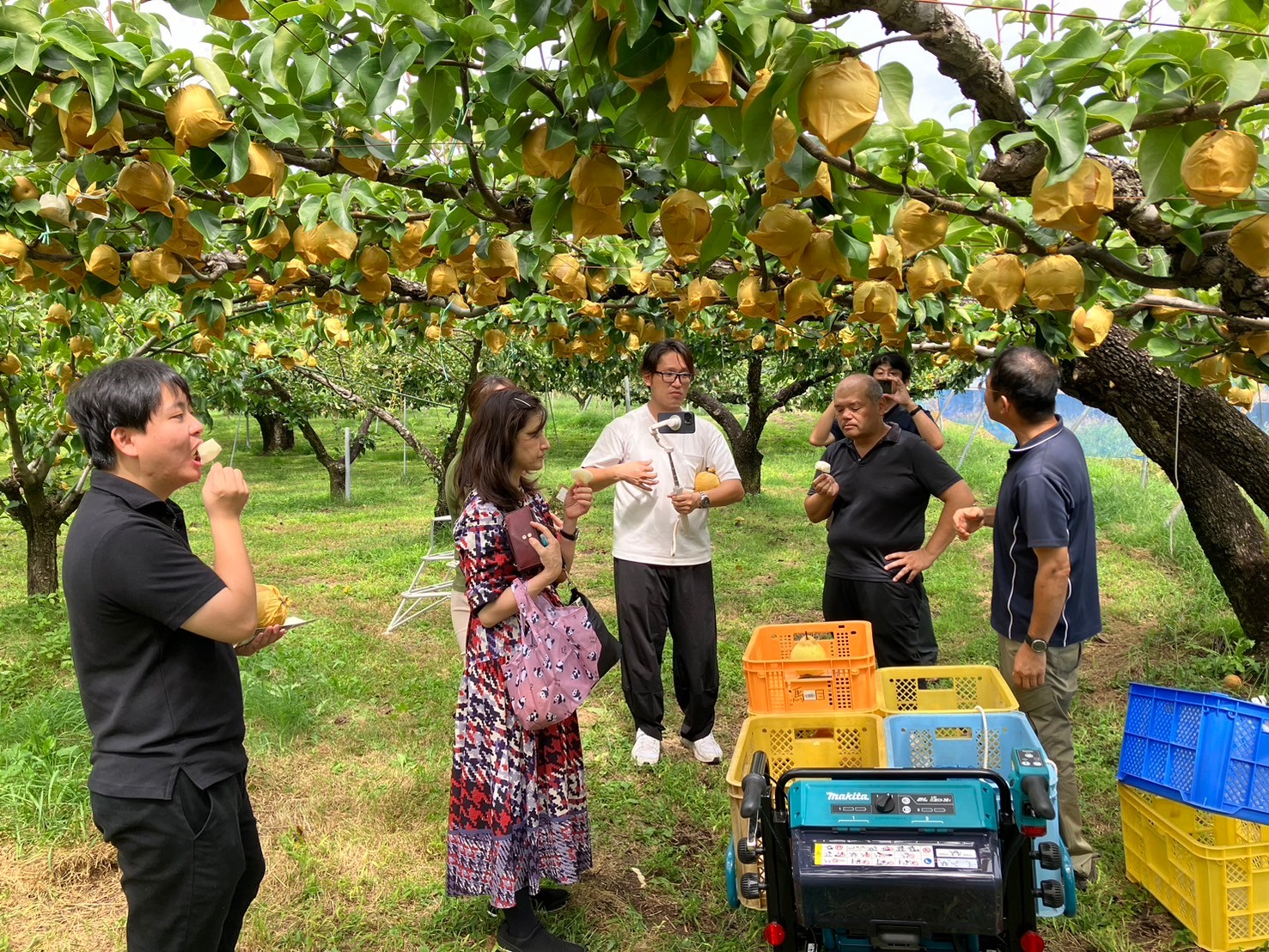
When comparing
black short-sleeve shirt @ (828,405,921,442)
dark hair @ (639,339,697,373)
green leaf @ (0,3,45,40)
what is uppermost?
green leaf @ (0,3,45,40)

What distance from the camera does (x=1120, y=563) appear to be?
7.24 meters

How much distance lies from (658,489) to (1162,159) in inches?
90.2

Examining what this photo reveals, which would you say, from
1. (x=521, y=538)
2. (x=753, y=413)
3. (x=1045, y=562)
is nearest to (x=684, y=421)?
(x=521, y=538)

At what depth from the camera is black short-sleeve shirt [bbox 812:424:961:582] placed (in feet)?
10.2

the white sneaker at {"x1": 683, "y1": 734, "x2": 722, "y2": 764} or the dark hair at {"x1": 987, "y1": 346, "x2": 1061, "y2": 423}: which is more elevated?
the dark hair at {"x1": 987, "y1": 346, "x2": 1061, "y2": 423}

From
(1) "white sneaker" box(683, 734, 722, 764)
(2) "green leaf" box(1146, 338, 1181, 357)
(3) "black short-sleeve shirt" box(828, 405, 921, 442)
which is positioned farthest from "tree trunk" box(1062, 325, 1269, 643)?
(1) "white sneaker" box(683, 734, 722, 764)

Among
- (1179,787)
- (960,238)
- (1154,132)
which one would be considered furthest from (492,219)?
(1179,787)

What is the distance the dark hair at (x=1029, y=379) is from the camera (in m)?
2.43

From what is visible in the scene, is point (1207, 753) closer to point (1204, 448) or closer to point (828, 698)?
point (828, 698)

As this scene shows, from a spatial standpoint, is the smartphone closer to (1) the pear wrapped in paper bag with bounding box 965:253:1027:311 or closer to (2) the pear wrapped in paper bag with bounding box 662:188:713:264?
(1) the pear wrapped in paper bag with bounding box 965:253:1027:311

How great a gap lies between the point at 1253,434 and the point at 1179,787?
80.0 inches

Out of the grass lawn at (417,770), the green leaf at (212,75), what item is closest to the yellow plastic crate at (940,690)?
the grass lawn at (417,770)

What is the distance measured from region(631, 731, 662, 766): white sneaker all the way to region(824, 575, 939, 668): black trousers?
0.90 metres

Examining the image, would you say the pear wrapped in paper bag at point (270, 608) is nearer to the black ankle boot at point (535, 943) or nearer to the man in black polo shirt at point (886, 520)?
the black ankle boot at point (535, 943)
